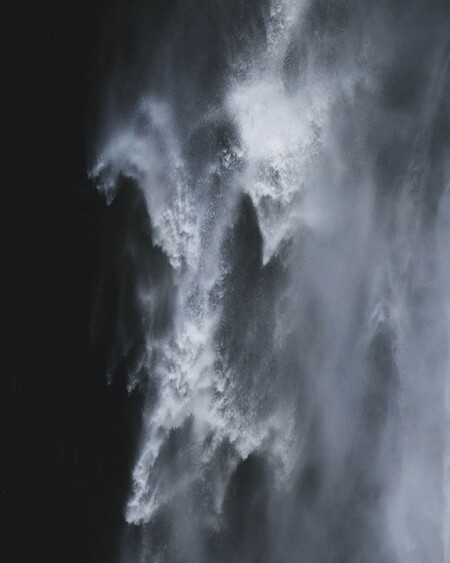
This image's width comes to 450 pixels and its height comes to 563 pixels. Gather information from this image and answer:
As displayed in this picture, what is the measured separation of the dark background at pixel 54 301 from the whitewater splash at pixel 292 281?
0.58m

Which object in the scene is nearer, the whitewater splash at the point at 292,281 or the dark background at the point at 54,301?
the dark background at the point at 54,301

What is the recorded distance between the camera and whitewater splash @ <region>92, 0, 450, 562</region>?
12016mm

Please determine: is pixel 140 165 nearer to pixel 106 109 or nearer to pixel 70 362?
pixel 106 109

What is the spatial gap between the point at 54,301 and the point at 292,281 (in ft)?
14.6

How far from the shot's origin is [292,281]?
45.9ft

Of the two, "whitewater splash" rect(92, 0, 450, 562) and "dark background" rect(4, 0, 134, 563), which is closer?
"dark background" rect(4, 0, 134, 563)

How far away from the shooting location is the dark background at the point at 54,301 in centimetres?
1040

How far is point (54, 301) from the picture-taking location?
35.4 feet

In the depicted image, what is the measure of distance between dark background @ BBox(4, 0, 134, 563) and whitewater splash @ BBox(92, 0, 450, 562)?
1.91 feet

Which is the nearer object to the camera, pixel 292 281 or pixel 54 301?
pixel 54 301

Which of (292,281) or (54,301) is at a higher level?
(292,281)

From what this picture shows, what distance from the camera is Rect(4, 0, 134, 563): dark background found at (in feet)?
34.1

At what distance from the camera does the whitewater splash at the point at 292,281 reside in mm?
12016

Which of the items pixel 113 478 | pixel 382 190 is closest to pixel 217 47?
pixel 382 190
